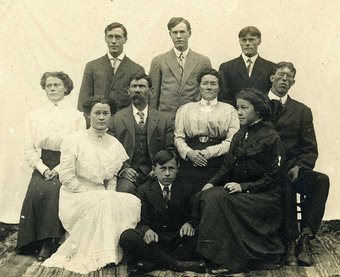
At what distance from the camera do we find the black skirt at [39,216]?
4082 millimetres

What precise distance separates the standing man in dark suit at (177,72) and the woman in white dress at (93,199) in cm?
52

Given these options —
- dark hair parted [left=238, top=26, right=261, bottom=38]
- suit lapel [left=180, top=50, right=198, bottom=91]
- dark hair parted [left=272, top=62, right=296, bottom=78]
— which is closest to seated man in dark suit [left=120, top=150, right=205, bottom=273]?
suit lapel [left=180, top=50, right=198, bottom=91]

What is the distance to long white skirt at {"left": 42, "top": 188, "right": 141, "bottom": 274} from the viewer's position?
391cm

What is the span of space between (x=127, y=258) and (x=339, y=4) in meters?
2.90

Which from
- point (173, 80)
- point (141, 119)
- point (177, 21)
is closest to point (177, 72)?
point (173, 80)

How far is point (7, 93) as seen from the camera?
4656 millimetres

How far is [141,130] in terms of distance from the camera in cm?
441

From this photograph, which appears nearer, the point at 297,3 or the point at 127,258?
the point at 127,258

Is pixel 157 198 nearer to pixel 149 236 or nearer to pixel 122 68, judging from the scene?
pixel 149 236

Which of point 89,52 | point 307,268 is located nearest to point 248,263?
point 307,268

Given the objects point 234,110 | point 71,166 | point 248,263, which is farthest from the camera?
point 234,110

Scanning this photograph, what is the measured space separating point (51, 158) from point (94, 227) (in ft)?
2.64

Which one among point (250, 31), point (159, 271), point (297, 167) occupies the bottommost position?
point (159, 271)

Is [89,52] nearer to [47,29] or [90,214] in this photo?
[47,29]
